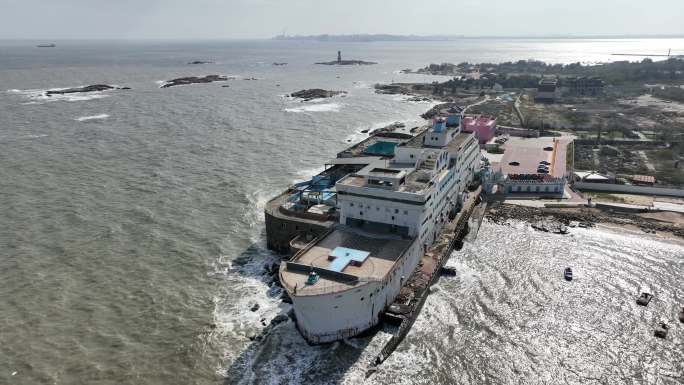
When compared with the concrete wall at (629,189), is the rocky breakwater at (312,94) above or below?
above

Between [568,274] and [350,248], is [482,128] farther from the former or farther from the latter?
[350,248]

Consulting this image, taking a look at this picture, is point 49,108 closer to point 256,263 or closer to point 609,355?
point 256,263

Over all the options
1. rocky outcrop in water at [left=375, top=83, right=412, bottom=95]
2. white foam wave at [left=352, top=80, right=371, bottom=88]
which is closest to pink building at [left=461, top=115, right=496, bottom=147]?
rocky outcrop in water at [left=375, top=83, right=412, bottom=95]

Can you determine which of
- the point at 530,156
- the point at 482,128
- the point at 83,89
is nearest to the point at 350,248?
the point at 530,156

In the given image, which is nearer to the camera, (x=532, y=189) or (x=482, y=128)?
(x=532, y=189)

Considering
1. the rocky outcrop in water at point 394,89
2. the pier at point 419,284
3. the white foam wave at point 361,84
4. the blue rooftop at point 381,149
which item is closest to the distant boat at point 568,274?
the pier at point 419,284

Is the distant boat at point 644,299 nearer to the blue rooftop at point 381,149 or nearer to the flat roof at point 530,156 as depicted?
the flat roof at point 530,156

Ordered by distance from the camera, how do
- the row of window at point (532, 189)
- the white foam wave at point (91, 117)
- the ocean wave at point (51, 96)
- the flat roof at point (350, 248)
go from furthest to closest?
the ocean wave at point (51, 96) → the white foam wave at point (91, 117) → the row of window at point (532, 189) → the flat roof at point (350, 248)
